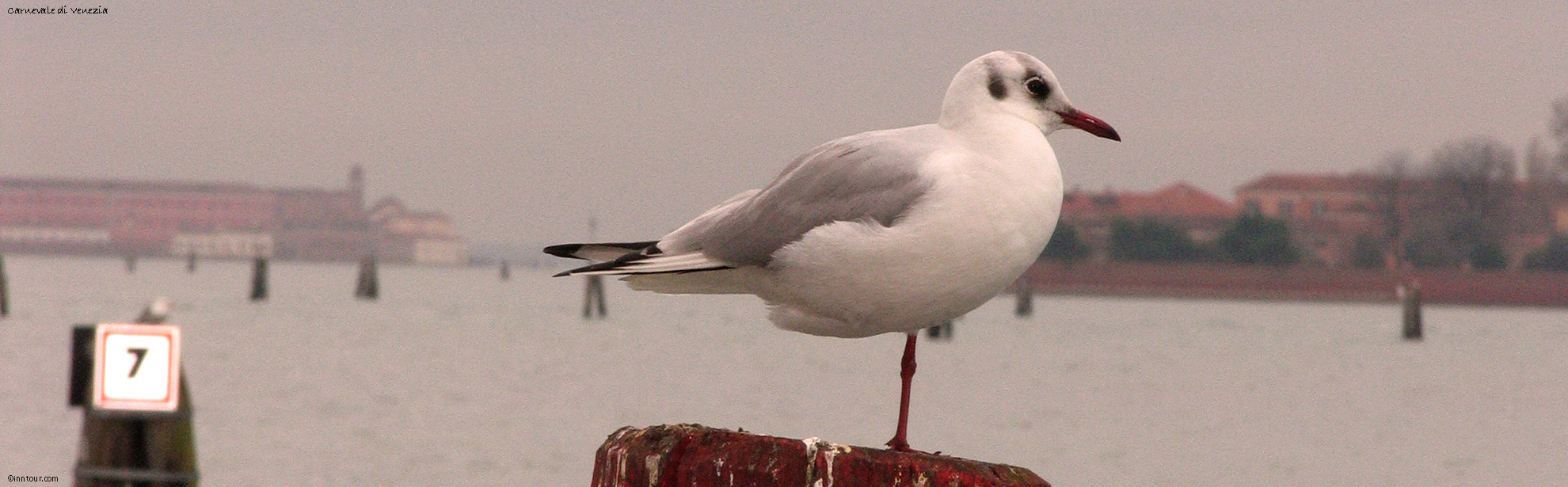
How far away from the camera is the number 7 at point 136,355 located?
17.2 feet

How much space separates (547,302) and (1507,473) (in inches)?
1974

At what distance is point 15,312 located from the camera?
41188 millimetres

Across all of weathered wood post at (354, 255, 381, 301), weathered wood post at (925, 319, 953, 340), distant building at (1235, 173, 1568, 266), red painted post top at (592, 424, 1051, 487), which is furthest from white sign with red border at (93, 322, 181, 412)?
distant building at (1235, 173, 1568, 266)

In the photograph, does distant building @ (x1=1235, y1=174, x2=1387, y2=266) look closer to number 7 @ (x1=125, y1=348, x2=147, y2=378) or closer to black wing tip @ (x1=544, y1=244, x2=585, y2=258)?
number 7 @ (x1=125, y1=348, x2=147, y2=378)

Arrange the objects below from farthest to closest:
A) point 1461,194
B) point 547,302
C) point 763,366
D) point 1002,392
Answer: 1. point 1461,194
2. point 547,302
3. point 763,366
4. point 1002,392

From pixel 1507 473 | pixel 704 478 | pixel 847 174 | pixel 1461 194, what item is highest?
pixel 1461 194

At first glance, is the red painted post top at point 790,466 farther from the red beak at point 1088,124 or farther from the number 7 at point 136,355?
the number 7 at point 136,355

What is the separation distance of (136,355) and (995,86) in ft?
12.9

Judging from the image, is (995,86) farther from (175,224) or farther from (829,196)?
(175,224)

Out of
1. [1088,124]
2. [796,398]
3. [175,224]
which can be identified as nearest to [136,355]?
[1088,124]

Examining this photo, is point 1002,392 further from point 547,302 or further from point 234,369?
point 547,302

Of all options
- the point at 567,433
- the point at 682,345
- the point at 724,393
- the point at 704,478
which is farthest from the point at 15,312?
the point at 704,478

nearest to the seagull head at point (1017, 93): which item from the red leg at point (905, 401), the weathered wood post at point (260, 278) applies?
the red leg at point (905, 401)

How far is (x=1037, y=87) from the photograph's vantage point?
2174 millimetres
